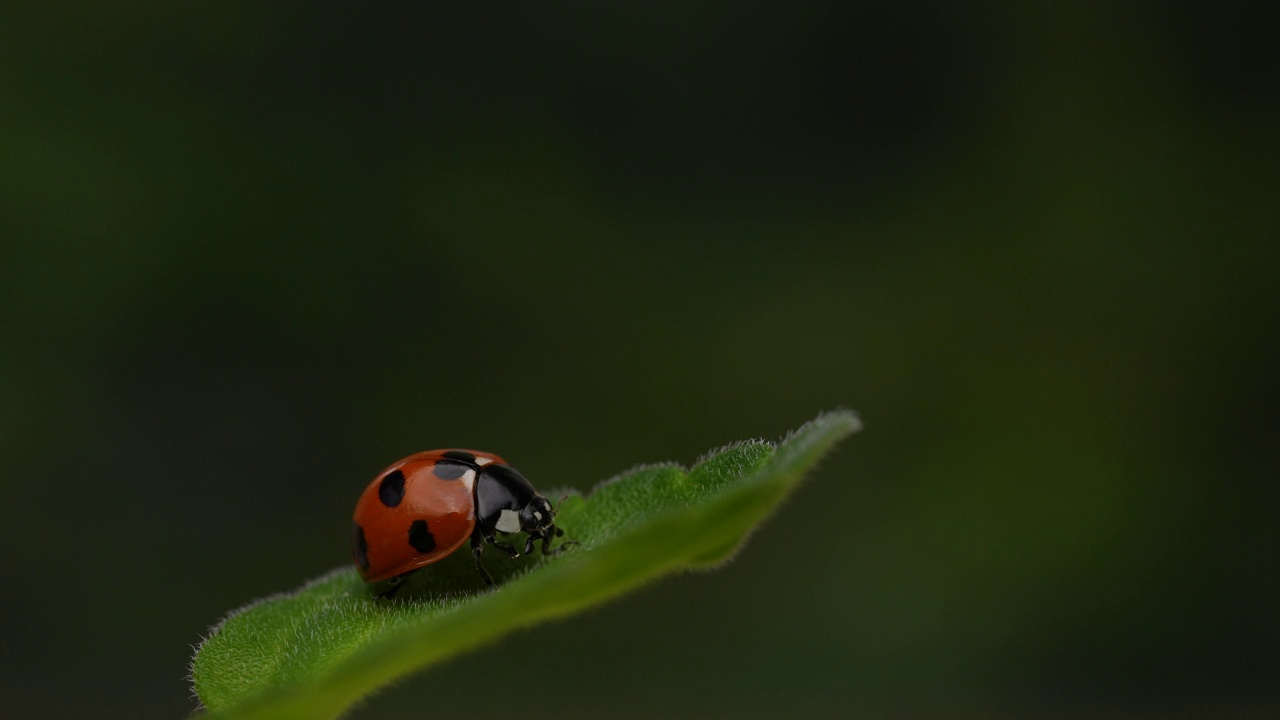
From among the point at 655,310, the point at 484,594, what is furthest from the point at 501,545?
the point at 655,310

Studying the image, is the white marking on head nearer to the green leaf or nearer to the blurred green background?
the green leaf

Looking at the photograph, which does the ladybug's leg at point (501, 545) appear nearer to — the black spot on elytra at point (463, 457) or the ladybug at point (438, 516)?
the ladybug at point (438, 516)

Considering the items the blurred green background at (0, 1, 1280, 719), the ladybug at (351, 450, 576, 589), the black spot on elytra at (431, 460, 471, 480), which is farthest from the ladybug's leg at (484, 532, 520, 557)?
the blurred green background at (0, 1, 1280, 719)

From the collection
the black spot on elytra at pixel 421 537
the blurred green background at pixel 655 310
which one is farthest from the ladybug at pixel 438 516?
the blurred green background at pixel 655 310

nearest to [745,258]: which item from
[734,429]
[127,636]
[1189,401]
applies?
[734,429]

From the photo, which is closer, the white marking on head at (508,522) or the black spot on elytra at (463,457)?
the white marking on head at (508,522)

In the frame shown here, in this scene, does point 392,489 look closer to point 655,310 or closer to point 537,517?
point 537,517

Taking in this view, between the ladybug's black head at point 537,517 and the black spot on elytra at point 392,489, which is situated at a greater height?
the black spot on elytra at point 392,489
